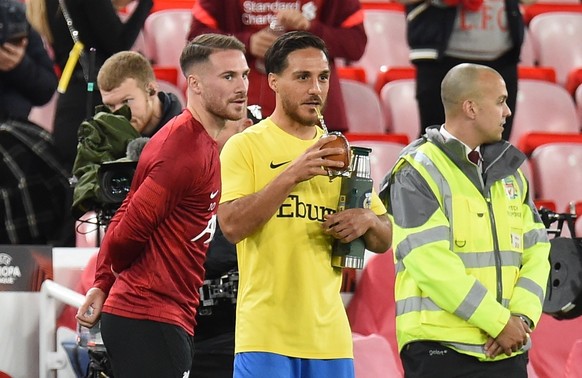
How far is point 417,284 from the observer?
4629mm

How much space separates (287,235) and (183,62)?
63 centimetres

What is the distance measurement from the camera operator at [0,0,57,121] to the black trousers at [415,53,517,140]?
1762mm

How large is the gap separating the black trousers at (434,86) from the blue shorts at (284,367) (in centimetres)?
251

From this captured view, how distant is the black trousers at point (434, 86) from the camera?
6508 mm

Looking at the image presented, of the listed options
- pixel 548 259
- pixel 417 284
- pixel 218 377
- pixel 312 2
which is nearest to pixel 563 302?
pixel 548 259

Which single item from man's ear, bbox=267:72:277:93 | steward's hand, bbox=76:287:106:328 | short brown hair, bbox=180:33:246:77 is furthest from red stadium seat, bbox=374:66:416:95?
steward's hand, bbox=76:287:106:328

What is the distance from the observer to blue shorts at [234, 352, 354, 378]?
4.13m

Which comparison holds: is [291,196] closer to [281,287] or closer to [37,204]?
[281,287]

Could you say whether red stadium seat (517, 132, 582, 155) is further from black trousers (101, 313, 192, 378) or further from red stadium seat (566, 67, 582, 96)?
black trousers (101, 313, 192, 378)

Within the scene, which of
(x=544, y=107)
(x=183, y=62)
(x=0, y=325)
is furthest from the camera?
(x=544, y=107)

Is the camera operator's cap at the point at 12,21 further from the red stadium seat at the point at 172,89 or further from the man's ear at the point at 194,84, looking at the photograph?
the man's ear at the point at 194,84

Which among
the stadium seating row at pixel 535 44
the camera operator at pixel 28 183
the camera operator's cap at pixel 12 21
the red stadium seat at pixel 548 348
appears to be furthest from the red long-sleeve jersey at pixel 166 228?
the stadium seating row at pixel 535 44

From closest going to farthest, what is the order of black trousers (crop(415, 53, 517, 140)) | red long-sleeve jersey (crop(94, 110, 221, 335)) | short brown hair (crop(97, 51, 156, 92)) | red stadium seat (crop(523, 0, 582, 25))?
1. red long-sleeve jersey (crop(94, 110, 221, 335))
2. short brown hair (crop(97, 51, 156, 92))
3. black trousers (crop(415, 53, 517, 140))
4. red stadium seat (crop(523, 0, 582, 25))

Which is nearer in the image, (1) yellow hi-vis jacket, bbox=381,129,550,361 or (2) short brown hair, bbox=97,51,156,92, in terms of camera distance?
(1) yellow hi-vis jacket, bbox=381,129,550,361
